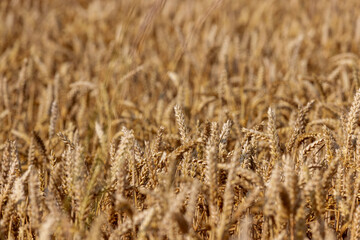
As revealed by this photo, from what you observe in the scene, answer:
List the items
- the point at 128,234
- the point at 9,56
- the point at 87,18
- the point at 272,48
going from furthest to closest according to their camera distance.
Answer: the point at 87,18, the point at 272,48, the point at 9,56, the point at 128,234

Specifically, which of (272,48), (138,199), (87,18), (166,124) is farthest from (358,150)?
(87,18)

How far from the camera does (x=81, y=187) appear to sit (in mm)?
1003

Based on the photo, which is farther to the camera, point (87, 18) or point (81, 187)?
point (87, 18)

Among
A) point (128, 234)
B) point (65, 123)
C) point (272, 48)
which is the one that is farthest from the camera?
point (272, 48)

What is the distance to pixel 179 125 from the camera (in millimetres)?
1271

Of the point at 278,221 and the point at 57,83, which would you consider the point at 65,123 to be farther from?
the point at 278,221

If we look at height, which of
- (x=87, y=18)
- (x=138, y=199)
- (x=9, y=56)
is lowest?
(x=138, y=199)

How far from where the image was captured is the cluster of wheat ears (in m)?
1.01

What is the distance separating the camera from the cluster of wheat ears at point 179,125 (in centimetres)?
101

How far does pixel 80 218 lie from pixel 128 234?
192 mm

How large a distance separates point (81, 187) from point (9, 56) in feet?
8.09

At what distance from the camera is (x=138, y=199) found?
4.07 ft

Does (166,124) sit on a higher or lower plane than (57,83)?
lower

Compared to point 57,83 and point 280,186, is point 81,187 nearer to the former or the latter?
point 280,186
